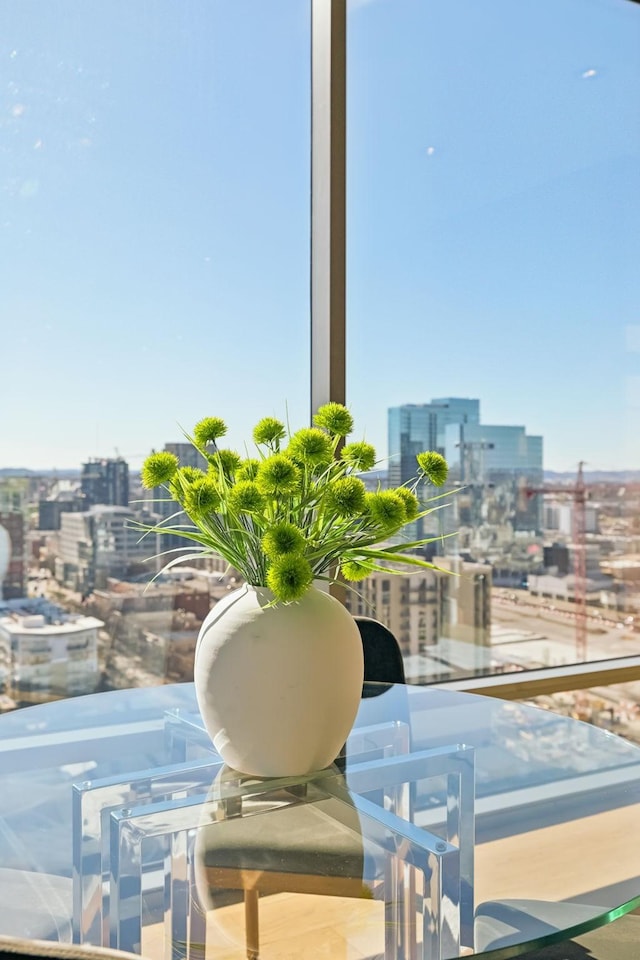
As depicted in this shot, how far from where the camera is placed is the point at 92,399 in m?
2.23

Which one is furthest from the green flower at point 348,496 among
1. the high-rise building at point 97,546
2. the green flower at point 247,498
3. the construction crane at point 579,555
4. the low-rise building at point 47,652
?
the construction crane at point 579,555

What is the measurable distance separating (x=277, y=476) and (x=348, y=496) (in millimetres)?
107

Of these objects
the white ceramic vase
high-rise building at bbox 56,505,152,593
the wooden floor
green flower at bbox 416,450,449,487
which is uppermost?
green flower at bbox 416,450,449,487

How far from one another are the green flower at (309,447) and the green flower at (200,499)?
13cm

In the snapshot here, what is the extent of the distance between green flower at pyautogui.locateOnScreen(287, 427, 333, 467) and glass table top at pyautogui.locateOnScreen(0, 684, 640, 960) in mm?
453

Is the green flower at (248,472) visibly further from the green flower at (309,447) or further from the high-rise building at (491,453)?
the high-rise building at (491,453)

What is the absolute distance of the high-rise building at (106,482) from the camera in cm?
223

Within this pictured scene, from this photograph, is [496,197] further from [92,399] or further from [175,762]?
[175,762]

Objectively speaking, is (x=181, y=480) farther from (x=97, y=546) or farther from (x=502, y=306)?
(x=502, y=306)

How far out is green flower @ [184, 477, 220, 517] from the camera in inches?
48.7

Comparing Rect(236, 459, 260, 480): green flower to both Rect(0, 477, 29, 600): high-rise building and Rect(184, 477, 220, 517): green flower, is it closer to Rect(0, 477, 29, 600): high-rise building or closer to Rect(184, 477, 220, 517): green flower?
Rect(184, 477, 220, 517): green flower

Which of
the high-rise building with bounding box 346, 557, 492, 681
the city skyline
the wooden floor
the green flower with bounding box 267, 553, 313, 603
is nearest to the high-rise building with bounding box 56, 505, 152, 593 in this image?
the city skyline

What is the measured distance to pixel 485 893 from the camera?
1.02m

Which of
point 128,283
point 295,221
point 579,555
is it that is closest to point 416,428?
point 295,221
